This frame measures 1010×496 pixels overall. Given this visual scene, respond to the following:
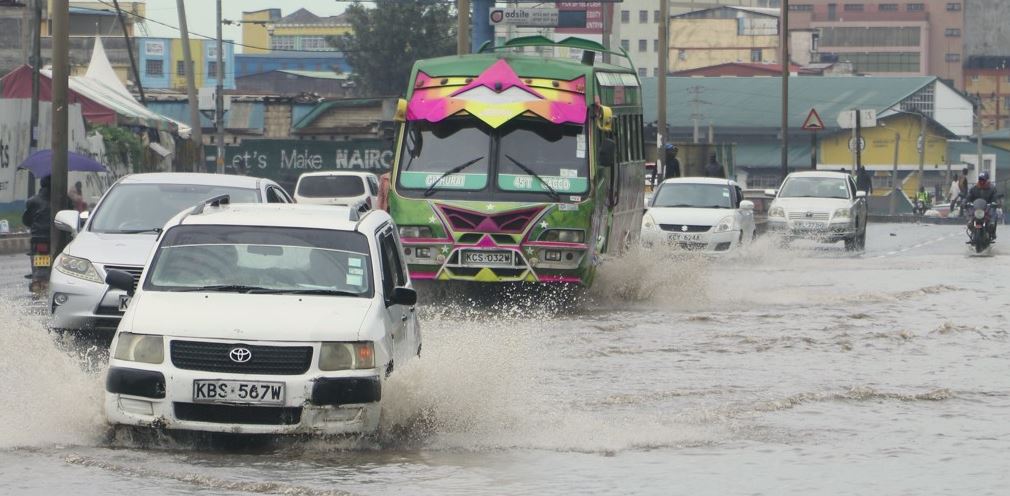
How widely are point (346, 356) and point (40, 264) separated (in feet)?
43.1

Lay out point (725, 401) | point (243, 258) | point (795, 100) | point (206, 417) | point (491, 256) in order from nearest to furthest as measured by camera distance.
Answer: point (206, 417) → point (243, 258) → point (725, 401) → point (491, 256) → point (795, 100)

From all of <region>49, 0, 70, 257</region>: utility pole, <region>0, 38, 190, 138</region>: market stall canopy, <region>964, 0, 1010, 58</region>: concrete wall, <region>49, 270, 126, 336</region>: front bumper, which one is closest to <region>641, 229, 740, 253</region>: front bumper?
<region>49, 0, 70, 257</region>: utility pole

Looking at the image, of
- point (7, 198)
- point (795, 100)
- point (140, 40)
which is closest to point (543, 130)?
point (7, 198)

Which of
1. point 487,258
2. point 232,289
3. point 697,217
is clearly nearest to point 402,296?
A: point 232,289

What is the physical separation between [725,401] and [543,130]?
7.67 meters

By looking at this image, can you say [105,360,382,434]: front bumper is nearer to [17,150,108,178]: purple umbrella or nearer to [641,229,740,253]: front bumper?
[641,229,740,253]: front bumper

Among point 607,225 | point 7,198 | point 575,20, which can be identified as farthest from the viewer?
point 575,20

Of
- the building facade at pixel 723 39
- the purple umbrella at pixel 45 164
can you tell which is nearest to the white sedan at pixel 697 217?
the purple umbrella at pixel 45 164

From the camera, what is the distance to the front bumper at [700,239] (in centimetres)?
2900

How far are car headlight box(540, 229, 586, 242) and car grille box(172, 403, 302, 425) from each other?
33.5 feet

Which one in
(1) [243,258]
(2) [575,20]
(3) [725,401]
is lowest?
(3) [725,401]

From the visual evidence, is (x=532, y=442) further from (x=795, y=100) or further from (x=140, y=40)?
(x=140, y=40)

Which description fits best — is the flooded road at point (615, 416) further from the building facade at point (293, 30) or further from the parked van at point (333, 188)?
the building facade at point (293, 30)

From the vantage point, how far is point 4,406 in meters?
10.9
